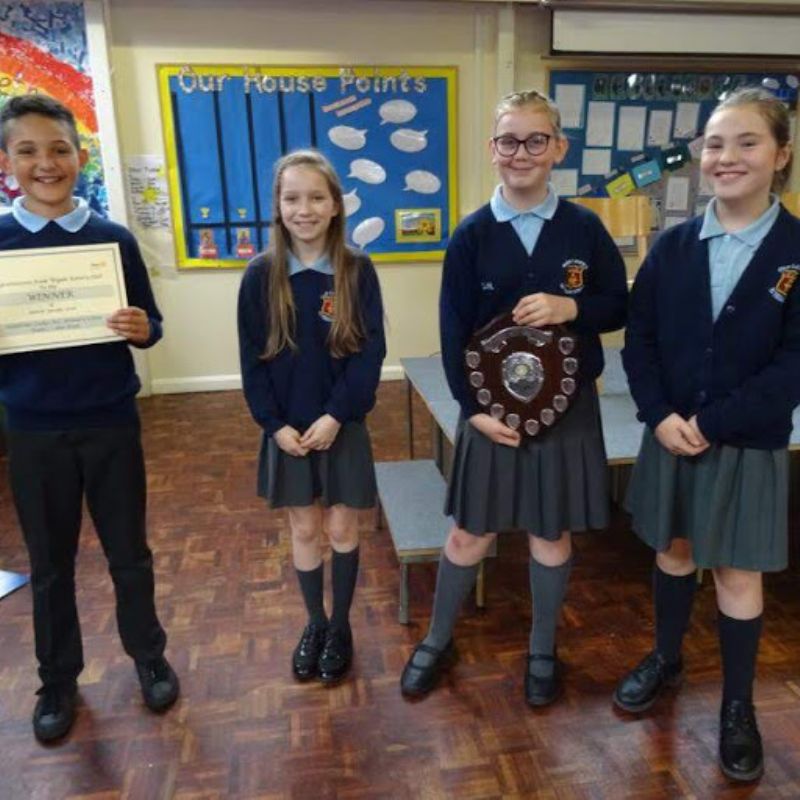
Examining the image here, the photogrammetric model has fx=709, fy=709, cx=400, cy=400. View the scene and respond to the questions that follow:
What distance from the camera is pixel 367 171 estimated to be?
14.9 feet

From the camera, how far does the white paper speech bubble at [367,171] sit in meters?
4.53

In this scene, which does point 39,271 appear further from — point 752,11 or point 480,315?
point 752,11

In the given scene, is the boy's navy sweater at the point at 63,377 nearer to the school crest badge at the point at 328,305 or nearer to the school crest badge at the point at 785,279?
the school crest badge at the point at 328,305

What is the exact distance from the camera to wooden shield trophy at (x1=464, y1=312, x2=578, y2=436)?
59.4 inches

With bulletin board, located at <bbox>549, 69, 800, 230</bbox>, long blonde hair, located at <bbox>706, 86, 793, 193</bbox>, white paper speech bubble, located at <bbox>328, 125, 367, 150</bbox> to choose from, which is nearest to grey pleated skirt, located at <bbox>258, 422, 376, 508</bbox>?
long blonde hair, located at <bbox>706, 86, 793, 193</bbox>

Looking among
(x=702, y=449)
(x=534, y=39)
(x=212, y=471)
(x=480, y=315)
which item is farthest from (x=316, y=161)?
(x=534, y=39)

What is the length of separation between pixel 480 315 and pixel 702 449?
54 centimetres

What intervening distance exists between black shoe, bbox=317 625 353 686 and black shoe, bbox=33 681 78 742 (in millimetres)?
612

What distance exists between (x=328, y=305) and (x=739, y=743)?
1.33 meters

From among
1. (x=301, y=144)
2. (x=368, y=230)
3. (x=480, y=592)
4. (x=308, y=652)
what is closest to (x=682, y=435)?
(x=480, y=592)

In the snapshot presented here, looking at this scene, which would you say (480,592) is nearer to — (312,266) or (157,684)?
(157,684)

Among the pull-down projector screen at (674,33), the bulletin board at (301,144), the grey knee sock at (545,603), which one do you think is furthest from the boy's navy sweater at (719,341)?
the pull-down projector screen at (674,33)

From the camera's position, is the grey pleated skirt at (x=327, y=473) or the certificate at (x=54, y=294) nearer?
the certificate at (x=54, y=294)

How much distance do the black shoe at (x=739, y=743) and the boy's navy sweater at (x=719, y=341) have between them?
62cm
